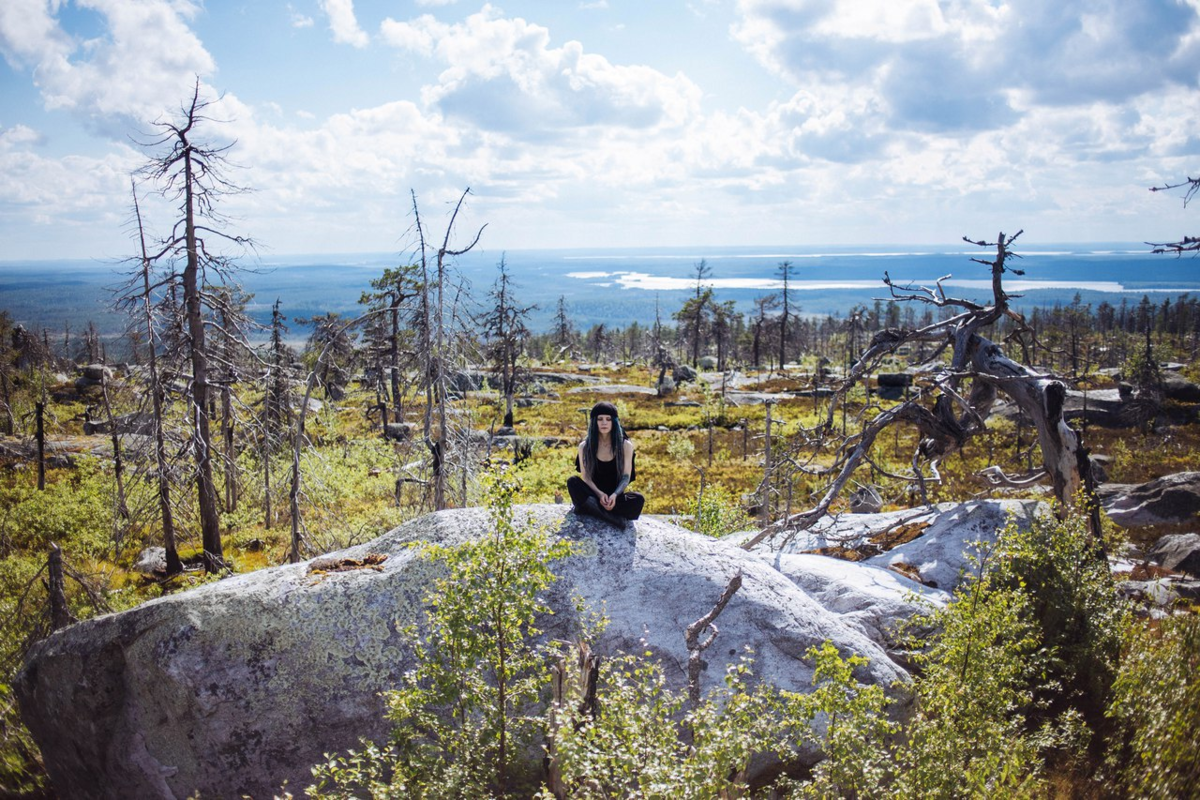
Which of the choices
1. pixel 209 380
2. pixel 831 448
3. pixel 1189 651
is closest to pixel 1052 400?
pixel 1189 651

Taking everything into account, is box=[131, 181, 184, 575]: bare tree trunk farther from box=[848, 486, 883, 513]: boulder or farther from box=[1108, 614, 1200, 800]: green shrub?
box=[1108, 614, 1200, 800]: green shrub

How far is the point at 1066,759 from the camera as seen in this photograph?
729 cm

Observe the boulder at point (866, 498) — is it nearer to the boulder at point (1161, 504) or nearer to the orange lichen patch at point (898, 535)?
the orange lichen patch at point (898, 535)

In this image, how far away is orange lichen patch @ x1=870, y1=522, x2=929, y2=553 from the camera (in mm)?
11000

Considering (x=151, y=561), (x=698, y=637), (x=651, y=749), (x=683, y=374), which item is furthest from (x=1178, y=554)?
(x=683, y=374)

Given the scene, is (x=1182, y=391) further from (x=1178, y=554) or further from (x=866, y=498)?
(x=866, y=498)

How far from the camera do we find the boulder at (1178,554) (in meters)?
17.4

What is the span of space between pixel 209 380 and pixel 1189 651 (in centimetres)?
1749

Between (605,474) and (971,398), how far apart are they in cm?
774

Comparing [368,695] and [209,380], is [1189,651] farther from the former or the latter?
[209,380]

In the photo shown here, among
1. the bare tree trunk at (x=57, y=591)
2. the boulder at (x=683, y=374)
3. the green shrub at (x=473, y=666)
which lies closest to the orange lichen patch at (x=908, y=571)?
the green shrub at (x=473, y=666)

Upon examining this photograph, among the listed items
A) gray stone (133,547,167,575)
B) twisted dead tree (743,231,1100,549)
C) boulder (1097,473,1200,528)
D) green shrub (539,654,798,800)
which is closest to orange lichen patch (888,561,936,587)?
twisted dead tree (743,231,1100,549)

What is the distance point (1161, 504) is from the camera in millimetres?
24125

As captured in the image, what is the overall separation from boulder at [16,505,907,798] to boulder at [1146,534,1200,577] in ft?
52.2
